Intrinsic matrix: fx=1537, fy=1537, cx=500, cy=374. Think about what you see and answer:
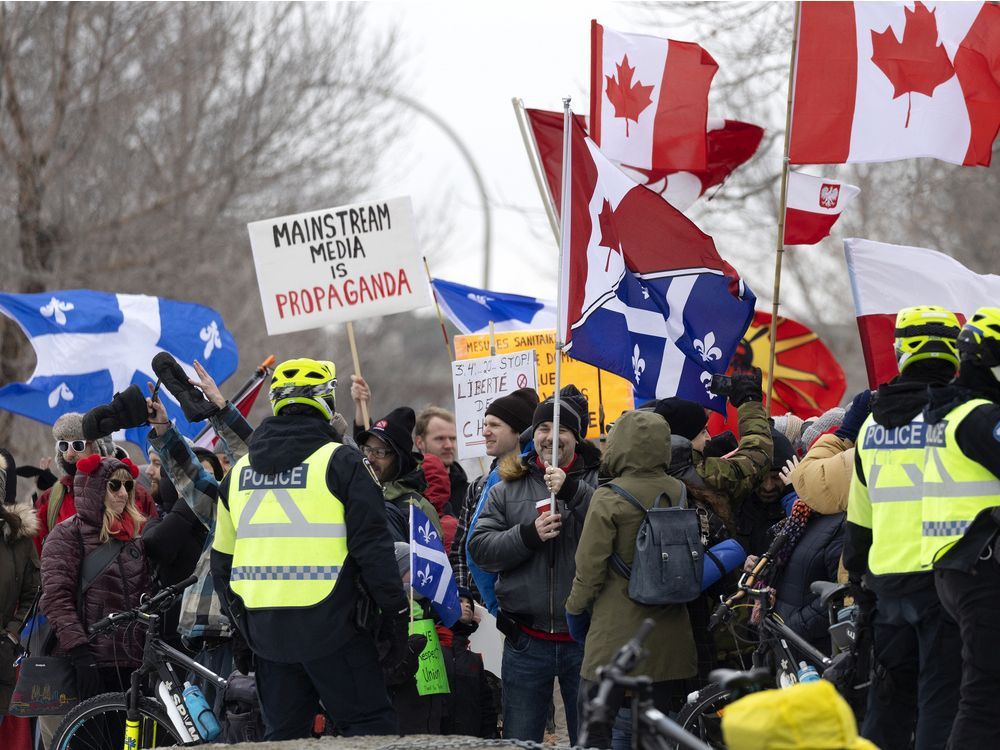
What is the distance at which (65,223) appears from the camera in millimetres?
19062

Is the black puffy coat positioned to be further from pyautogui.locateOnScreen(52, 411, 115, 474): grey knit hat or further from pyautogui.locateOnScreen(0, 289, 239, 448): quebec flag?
pyautogui.locateOnScreen(0, 289, 239, 448): quebec flag

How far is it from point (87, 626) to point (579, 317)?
3093 millimetres

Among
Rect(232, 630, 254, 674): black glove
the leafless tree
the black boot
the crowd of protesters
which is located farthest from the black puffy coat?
the leafless tree

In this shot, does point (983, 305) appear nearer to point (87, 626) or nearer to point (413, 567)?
point (413, 567)

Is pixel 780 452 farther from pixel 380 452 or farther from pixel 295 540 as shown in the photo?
pixel 295 540

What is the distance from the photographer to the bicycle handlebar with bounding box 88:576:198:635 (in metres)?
7.82

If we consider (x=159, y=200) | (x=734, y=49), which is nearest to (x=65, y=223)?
(x=159, y=200)

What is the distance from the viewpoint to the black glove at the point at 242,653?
698 centimetres

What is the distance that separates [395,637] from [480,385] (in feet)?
11.4

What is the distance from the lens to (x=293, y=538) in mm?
6590

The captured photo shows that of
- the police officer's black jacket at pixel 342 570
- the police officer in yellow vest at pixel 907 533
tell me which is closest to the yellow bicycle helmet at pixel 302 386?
the police officer's black jacket at pixel 342 570

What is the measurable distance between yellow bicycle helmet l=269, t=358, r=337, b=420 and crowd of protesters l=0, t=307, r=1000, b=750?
0.03 feet

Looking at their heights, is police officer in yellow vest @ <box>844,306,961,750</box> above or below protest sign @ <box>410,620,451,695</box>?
above

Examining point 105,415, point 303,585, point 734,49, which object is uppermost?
point 734,49
